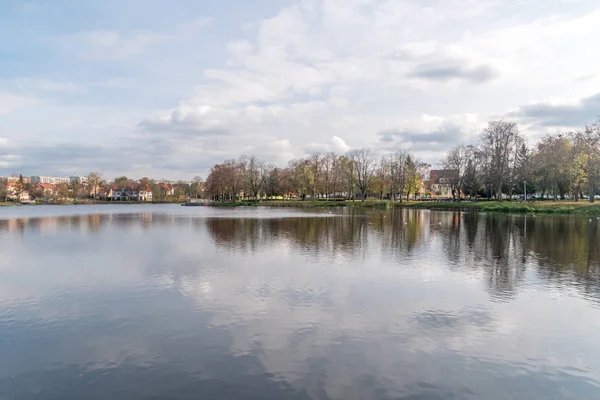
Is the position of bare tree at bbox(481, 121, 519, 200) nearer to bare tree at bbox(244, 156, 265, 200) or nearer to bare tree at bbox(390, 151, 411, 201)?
bare tree at bbox(390, 151, 411, 201)

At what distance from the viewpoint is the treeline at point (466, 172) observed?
56.2 m

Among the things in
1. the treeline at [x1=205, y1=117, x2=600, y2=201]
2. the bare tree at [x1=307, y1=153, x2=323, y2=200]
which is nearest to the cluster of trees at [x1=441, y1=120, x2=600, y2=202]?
the treeline at [x1=205, y1=117, x2=600, y2=201]

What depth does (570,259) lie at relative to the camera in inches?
753

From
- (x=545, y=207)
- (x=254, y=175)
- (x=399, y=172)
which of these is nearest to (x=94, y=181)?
(x=254, y=175)

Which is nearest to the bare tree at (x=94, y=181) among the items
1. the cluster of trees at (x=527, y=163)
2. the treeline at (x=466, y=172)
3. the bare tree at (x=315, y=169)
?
the treeline at (x=466, y=172)

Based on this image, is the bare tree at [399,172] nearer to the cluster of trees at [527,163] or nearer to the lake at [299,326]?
the cluster of trees at [527,163]

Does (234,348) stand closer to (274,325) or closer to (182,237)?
(274,325)

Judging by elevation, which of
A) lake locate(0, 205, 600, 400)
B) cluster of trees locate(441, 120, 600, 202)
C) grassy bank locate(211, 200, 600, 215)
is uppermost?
cluster of trees locate(441, 120, 600, 202)

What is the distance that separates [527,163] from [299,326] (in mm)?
62351

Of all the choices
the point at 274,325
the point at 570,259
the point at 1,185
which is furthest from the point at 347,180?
the point at 1,185

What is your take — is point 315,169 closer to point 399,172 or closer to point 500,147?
point 399,172

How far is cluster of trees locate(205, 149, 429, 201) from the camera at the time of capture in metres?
88.1

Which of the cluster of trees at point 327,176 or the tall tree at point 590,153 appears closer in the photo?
the tall tree at point 590,153

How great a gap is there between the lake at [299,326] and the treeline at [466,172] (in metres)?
44.2
